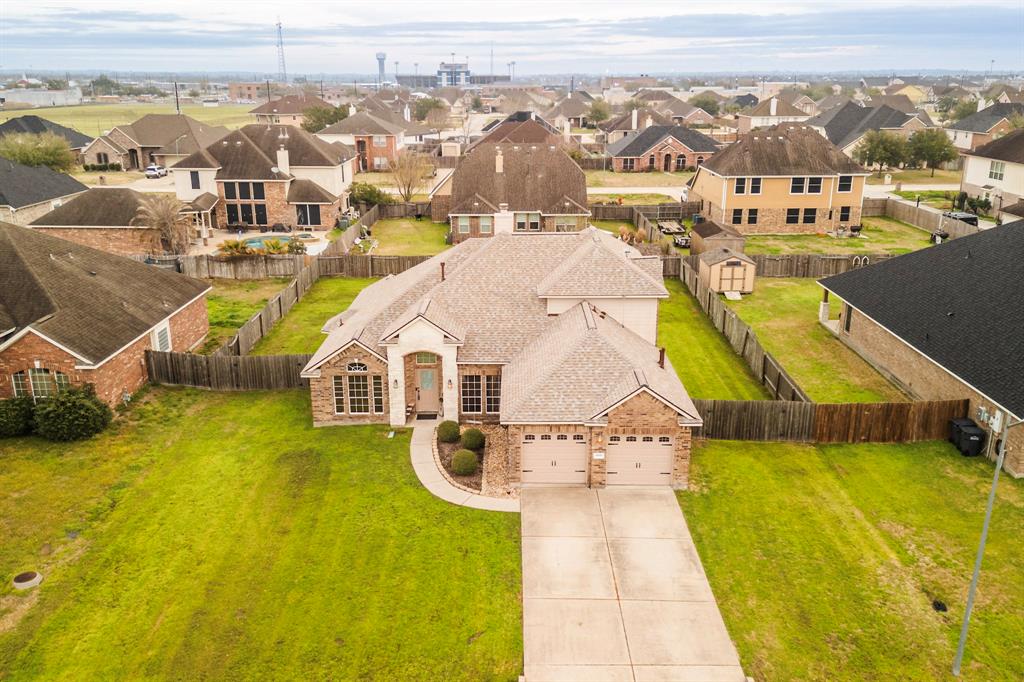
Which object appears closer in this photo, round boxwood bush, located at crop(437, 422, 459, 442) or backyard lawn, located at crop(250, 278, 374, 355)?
round boxwood bush, located at crop(437, 422, 459, 442)

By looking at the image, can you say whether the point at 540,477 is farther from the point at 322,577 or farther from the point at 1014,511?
the point at 1014,511

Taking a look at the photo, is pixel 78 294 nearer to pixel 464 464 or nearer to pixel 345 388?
pixel 345 388

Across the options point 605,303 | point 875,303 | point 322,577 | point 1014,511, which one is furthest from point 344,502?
point 875,303

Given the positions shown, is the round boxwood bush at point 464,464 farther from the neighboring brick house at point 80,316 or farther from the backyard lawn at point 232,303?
the backyard lawn at point 232,303

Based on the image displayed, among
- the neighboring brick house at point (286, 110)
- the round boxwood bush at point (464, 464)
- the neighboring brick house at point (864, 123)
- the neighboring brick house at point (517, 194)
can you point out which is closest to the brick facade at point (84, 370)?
the round boxwood bush at point (464, 464)

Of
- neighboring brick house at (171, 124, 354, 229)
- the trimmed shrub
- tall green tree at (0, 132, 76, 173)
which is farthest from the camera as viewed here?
tall green tree at (0, 132, 76, 173)

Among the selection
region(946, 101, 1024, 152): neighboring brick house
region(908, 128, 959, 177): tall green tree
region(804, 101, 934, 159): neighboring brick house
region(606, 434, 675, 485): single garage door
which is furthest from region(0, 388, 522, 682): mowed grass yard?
region(946, 101, 1024, 152): neighboring brick house

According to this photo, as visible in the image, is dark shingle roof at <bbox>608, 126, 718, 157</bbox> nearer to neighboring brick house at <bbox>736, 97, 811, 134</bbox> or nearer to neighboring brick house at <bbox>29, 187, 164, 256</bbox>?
neighboring brick house at <bbox>736, 97, 811, 134</bbox>
